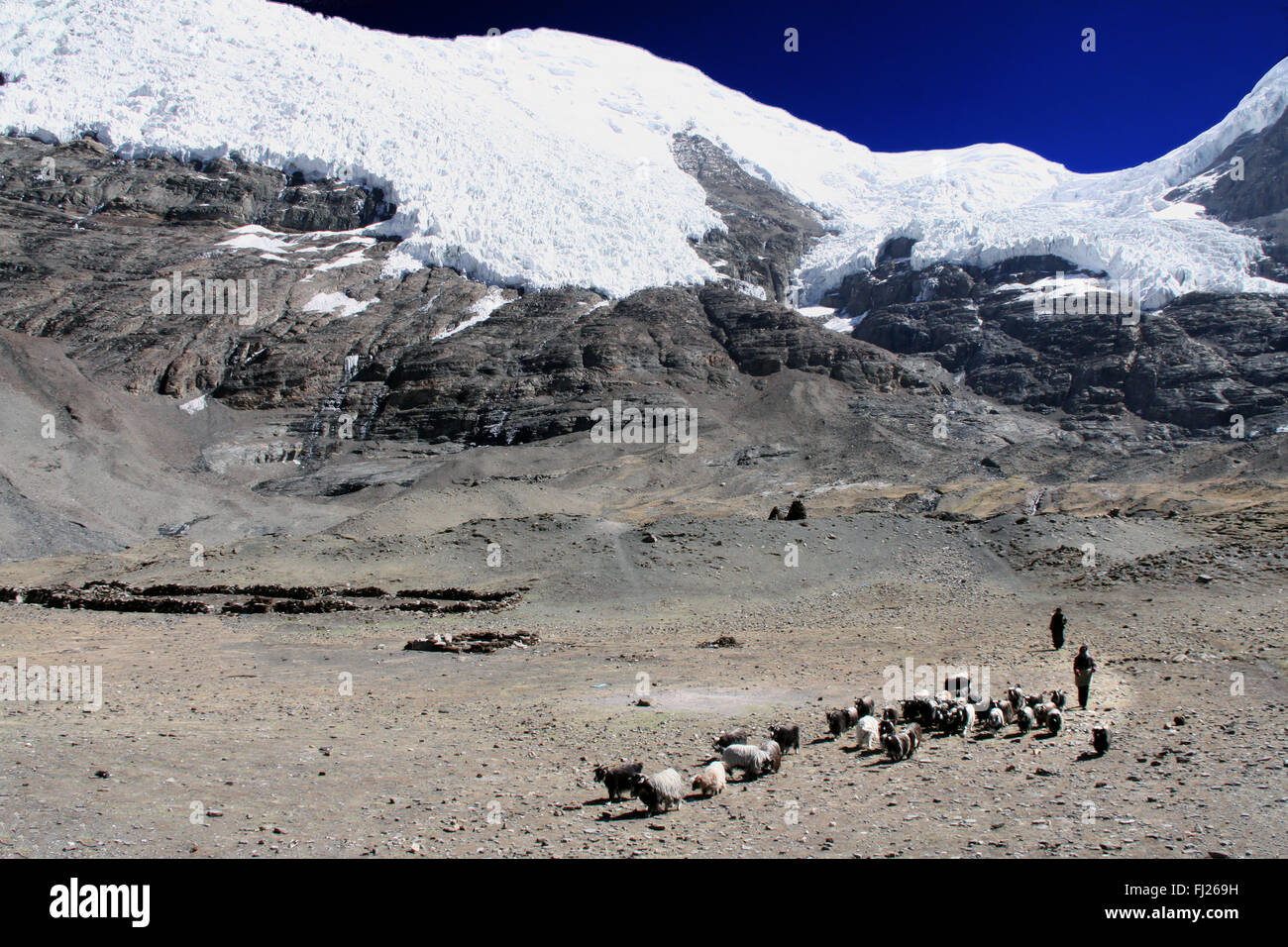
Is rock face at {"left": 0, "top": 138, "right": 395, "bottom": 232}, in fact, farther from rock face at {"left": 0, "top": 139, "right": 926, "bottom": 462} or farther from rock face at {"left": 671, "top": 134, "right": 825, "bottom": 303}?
rock face at {"left": 671, "top": 134, "right": 825, "bottom": 303}

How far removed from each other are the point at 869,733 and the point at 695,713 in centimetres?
357

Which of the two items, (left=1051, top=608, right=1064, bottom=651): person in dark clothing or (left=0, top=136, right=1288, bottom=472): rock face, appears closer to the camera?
(left=1051, top=608, right=1064, bottom=651): person in dark clothing

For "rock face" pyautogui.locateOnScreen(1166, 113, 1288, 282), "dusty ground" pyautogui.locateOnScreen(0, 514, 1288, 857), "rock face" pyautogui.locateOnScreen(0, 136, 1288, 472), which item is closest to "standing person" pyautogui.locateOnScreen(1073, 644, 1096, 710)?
"dusty ground" pyautogui.locateOnScreen(0, 514, 1288, 857)

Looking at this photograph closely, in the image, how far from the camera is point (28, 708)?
13.4m

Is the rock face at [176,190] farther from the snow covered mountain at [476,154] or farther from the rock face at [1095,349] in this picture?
the rock face at [1095,349]

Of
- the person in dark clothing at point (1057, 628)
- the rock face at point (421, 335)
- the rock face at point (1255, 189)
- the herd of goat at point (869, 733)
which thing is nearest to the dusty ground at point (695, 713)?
the herd of goat at point (869, 733)

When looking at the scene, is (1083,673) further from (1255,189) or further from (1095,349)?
(1255,189)

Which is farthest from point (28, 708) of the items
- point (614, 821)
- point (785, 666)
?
point (785, 666)

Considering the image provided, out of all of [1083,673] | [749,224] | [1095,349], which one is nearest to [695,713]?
[1083,673]

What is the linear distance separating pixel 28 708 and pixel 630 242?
5137 inches

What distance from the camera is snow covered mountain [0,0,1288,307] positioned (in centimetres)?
12838

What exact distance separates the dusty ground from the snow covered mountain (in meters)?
98.0

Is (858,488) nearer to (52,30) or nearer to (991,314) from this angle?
(991,314)
